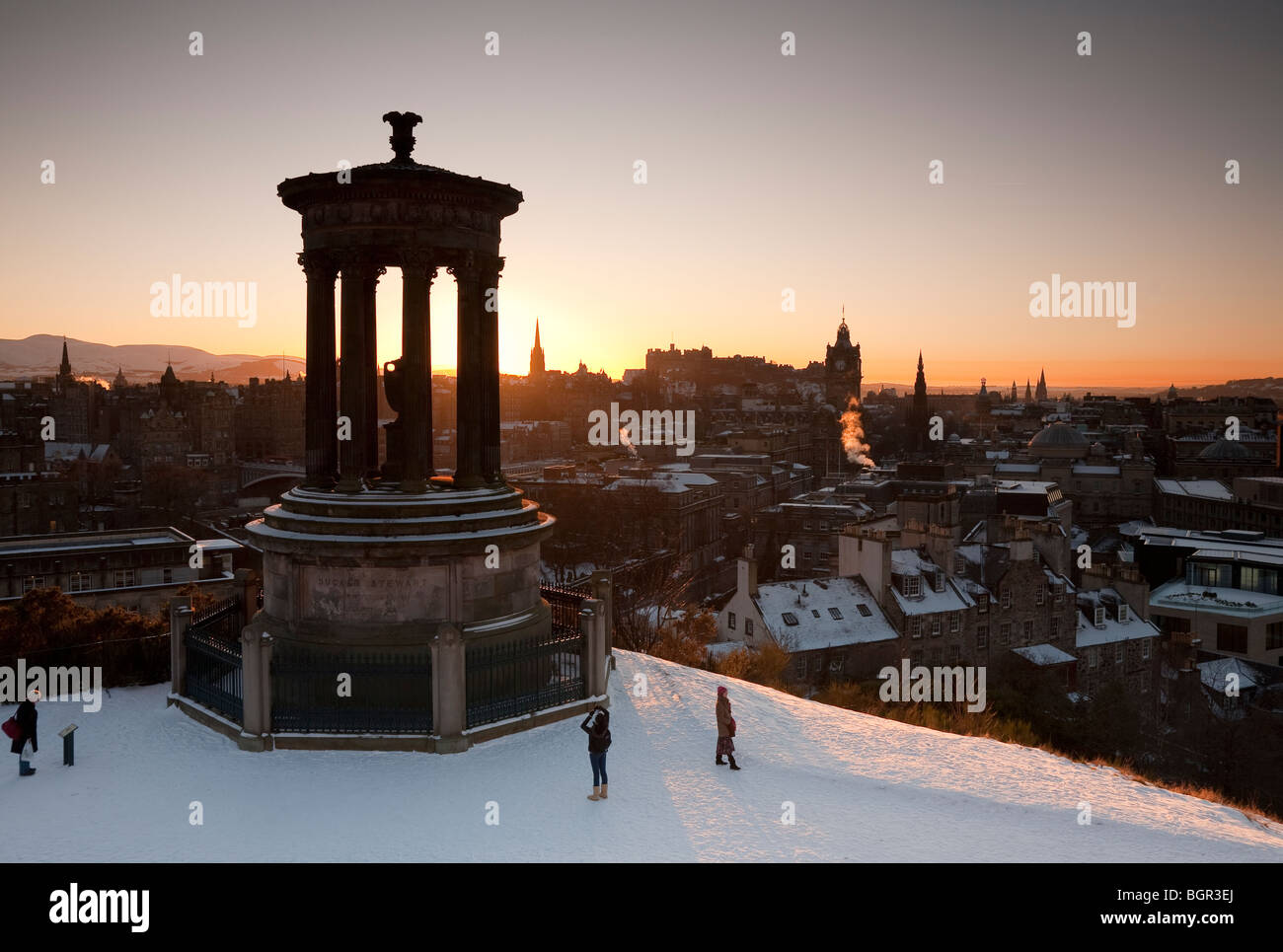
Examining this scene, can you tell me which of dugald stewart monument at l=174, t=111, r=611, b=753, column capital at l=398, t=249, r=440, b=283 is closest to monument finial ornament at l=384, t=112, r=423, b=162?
dugald stewart monument at l=174, t=111, r=611, b=753

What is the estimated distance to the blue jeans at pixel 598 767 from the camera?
13125mm

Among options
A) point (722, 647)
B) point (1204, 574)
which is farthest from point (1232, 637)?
point (722, 647)

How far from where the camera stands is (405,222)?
1692 cm

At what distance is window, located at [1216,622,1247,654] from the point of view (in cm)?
5206

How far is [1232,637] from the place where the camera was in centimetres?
5244

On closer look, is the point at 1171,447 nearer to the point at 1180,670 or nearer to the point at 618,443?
the point at 618,443

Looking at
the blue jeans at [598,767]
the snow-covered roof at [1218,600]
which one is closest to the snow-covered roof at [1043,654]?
the snow-covered roof at [1218,600]

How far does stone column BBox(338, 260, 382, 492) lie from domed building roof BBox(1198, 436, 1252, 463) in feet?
456

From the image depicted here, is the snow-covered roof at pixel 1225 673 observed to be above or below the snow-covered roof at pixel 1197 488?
below

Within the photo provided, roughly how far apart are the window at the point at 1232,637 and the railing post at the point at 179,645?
53.4 m

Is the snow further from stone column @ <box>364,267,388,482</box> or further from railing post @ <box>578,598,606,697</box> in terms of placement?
stone column @ <box>364,267,388,482</box>

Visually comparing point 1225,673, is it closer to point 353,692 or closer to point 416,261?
point 353,692

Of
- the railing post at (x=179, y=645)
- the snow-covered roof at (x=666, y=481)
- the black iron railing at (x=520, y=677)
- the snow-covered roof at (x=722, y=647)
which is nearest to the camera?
the black iron railing at (x=520, y=677)

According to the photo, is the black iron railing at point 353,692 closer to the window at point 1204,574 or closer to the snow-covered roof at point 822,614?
the snow-covered roof at point 822,614
